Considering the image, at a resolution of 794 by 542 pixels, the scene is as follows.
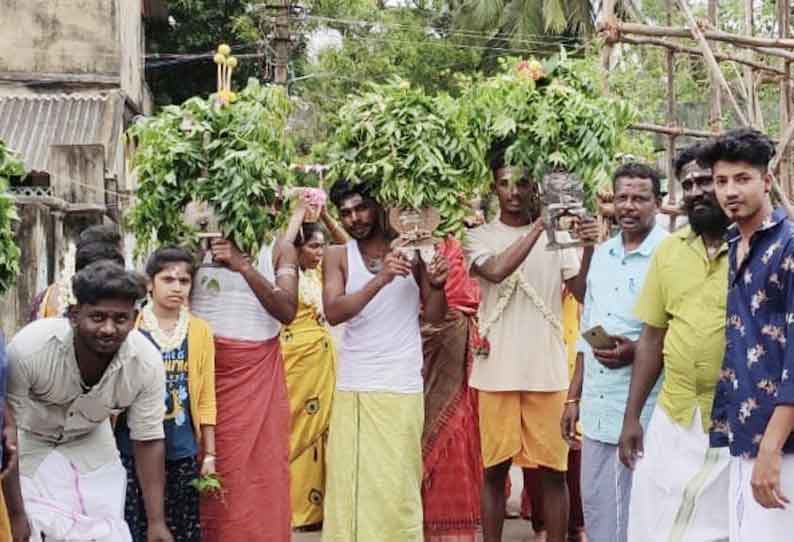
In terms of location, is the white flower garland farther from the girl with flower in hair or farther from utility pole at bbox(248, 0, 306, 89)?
utility pole at bbox(248, 0, 306, 89)

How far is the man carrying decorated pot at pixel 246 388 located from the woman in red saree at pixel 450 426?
1.02 m

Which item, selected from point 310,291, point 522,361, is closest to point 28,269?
point 310,291

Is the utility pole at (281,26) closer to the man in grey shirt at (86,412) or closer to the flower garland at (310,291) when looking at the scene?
the flower garland at (310,291)

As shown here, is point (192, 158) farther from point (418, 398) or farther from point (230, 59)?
point (418, 398)

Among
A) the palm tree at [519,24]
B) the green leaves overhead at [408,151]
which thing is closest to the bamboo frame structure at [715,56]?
the green leaves overhead at [408,151]

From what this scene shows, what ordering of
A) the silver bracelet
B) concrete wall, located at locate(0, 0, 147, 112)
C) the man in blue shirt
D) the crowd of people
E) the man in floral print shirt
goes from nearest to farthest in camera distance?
the man in floral print shirt → the crowd of people → the man in blue shirt → the silver bracelet → concrete wall, located at locate(0, 0, 147, 112)

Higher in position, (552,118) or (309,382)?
(552,118)

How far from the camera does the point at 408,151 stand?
595 cm

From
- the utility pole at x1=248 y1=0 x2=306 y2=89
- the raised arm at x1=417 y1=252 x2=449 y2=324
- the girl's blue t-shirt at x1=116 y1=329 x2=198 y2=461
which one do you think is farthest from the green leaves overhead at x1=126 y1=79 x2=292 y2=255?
the utility pole at x1=248 y1=0 x2=306 y2=89

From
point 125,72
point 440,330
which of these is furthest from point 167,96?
point 440,330

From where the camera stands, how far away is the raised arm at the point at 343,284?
589 centimetres

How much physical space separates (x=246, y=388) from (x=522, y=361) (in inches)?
53.7

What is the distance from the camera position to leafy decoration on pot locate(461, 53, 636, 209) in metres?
6.07

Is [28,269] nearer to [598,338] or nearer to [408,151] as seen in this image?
[408,151]
